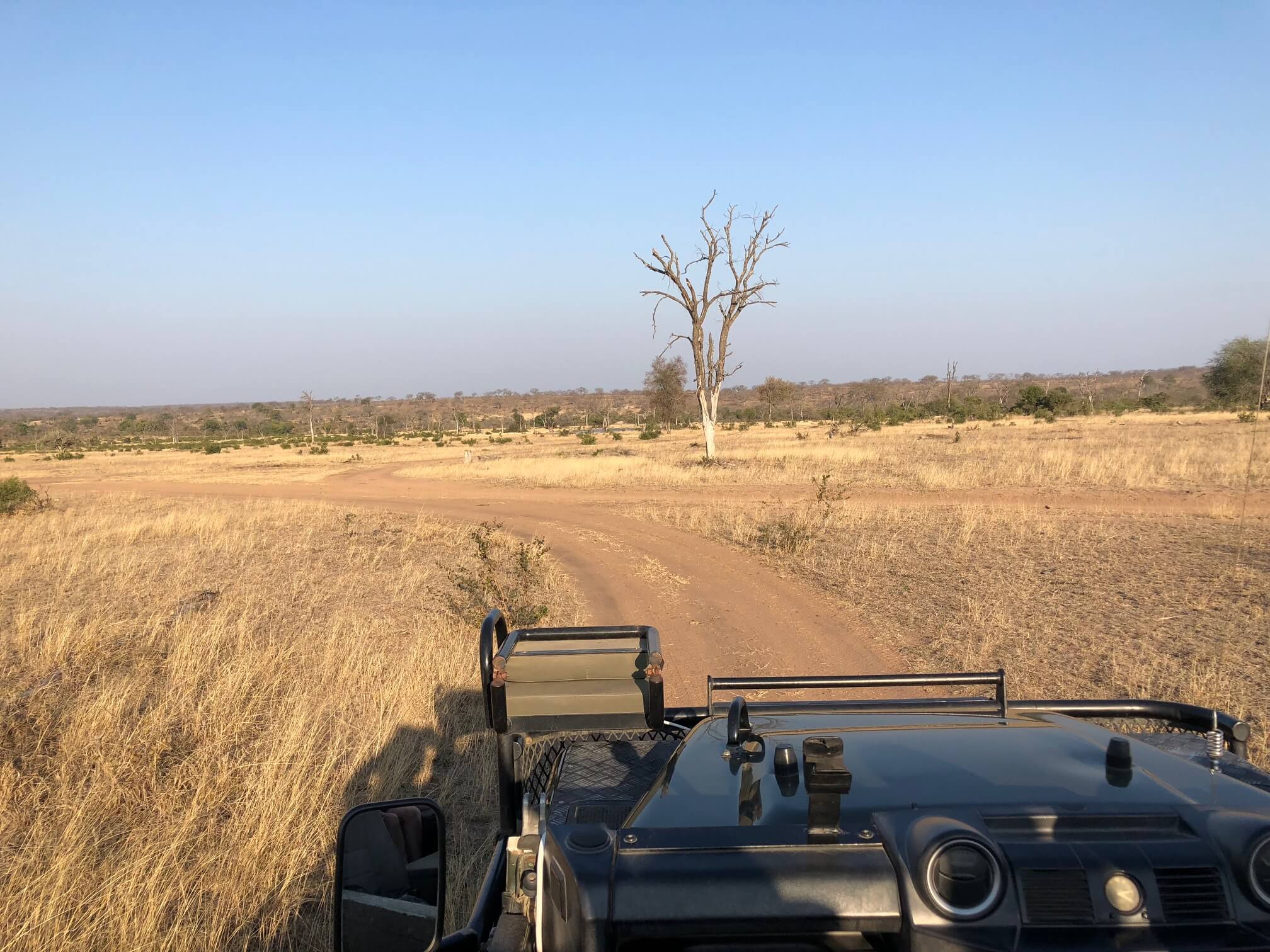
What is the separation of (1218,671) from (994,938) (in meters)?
7.04

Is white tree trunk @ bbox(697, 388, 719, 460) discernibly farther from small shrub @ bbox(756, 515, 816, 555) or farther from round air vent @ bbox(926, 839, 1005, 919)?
round air vent @ bbox(926, 839, 1005, 919)

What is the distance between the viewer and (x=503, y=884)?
95.7 inches

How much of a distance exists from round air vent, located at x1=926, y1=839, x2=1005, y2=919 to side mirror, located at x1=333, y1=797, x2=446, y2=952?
1.41 meters

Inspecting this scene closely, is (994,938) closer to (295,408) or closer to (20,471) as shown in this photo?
(20,471)

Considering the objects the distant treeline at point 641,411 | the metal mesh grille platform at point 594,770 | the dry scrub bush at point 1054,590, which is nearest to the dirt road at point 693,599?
the dry scrub bush at point 1054,590

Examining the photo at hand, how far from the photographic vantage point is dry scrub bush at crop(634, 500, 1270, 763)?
7129mm

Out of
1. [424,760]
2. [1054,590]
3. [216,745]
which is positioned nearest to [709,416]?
[1054,590]

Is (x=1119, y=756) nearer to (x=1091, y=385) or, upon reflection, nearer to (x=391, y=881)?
(x=391, y=881)

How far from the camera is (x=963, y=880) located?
1.30m

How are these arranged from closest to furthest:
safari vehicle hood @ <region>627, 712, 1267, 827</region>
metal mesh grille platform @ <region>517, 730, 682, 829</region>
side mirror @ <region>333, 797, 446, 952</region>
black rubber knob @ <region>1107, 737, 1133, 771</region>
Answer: safari vehicle hood @ <region>627, 712, 1267, 827</region> → black rubber knob @ <region>1107, 737, 1133, 771</region> → metal mesh grille platform @ <region>517, 730, 682, 829</region> → side mirror @ <region>333, 797, 446, 952</region>

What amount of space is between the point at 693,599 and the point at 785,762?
29.1ft

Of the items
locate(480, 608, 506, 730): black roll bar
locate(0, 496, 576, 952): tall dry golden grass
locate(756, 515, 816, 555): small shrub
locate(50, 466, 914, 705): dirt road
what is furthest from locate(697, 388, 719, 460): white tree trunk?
locate(480, 608, 506, 730): black roll bar

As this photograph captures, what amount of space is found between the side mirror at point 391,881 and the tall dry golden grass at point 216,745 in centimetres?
182

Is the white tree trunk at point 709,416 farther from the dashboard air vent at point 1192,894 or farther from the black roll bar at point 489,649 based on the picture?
the dashboard air vent at point 1192,894
